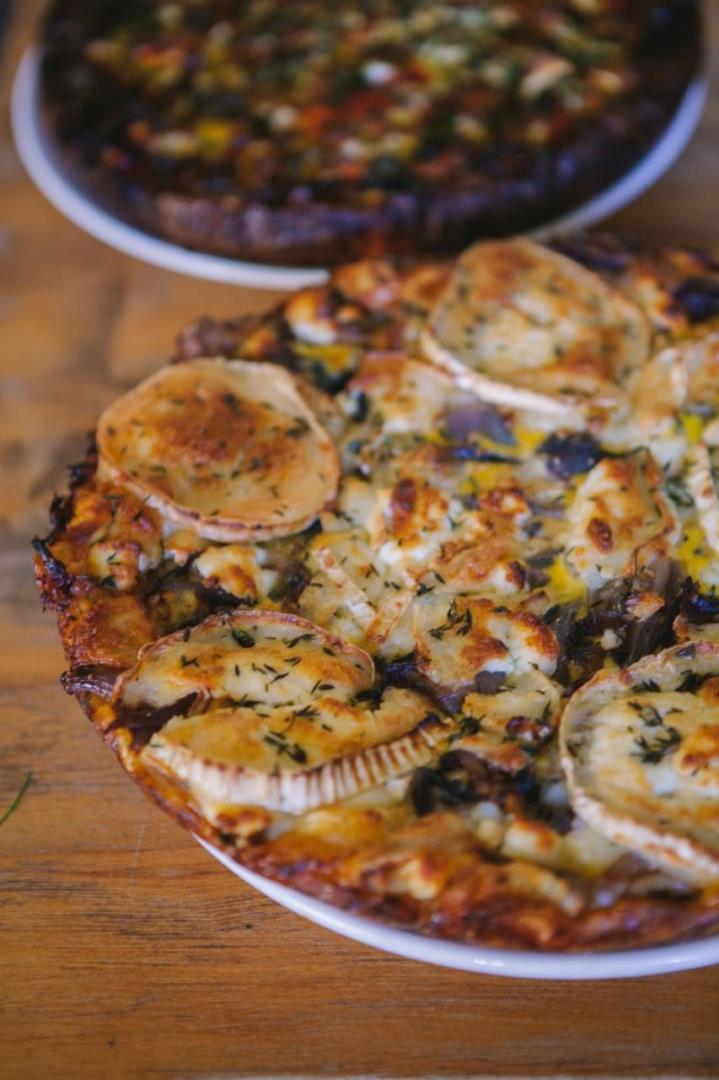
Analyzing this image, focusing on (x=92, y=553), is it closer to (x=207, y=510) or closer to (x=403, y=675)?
(x=207, y=510)

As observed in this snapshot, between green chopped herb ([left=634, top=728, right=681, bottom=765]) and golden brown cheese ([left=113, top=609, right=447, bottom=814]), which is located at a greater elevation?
green chopped herb ([left=634, top=728, right=681, bottom=765])

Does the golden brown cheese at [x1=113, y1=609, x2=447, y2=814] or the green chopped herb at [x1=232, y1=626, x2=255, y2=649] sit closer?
the golden brown cheese at [x1=113, y1=609, x2=447, y2=814]

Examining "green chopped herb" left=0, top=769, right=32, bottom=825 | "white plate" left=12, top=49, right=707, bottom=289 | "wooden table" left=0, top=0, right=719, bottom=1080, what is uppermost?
"white plate" left=12, top=49, right=707, bottom=289

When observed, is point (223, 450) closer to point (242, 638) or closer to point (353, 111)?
point (242, 638)

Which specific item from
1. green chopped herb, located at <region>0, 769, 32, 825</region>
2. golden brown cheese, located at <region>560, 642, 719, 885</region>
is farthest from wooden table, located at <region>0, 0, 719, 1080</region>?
golden brown cheese, located at <region>560, 642, 719, 885</region>

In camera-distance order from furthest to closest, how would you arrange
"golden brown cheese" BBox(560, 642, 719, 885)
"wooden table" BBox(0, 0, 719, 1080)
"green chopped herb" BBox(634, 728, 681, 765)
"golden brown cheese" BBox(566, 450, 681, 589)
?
"golden brown cheese" BBox(566, 450, 681, 589) < "wooden table" BBox(0, 0, 719, 1080) < "green chopped herb" BBox(634, 728, 681, 765) < "golden brown cheese" BBox(560, 642, 719, 885)

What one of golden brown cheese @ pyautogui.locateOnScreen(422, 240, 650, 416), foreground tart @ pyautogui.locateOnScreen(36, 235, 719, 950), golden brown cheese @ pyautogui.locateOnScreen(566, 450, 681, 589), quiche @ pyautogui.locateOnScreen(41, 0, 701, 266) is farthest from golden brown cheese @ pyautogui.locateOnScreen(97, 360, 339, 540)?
quiche @ pyautogui.locateOnScreen(41, 0, 701, 266)

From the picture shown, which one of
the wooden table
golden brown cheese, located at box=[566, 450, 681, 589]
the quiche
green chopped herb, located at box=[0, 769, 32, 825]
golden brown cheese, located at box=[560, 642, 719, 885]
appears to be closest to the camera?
golden brown cheese, located at box=[560, 642, 719, 885]

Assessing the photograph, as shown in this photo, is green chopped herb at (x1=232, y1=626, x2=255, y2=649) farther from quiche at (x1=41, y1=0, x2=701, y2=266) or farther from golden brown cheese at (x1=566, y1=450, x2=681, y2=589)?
quiche at (x1=41, y1=0, x2=701, y2=266)
